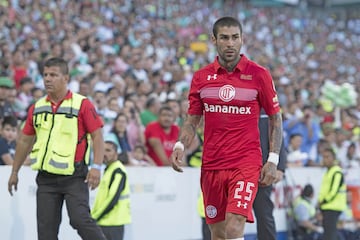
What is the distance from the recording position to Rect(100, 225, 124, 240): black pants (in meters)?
10.6

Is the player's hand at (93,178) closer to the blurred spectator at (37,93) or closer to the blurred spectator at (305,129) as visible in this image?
the blurred spectator at (37,93)

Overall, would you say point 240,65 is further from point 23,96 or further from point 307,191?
point 307,191

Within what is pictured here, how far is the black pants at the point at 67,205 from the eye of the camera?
29.0ft

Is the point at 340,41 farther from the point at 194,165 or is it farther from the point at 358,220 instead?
the point at 194,165

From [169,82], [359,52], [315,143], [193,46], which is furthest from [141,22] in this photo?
[359,52]

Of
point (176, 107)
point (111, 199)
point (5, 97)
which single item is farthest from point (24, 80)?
point (111, 199)

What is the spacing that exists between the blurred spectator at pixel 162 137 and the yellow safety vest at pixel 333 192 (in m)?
2.46

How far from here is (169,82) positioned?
18.4 meters

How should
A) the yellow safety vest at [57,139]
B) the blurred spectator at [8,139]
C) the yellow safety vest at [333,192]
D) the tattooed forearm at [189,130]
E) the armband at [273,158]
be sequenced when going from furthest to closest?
the yellow safety vest at [333,192], the blurred spectator at [8,139], the yellow safety vest at [57,139], the tattooed forearm at [189,130], the armband at [273,158]

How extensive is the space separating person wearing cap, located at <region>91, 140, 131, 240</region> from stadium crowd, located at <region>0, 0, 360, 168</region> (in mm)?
2001

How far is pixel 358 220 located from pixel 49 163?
833 centimetres

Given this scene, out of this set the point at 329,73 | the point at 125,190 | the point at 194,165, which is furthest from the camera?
the point at 329,73

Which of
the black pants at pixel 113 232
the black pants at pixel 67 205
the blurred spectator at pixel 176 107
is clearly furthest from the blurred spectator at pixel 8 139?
the blurred spectator at pixel 176 107

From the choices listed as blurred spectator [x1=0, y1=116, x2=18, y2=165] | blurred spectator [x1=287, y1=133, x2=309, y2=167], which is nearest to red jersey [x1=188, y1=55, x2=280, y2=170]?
blurred spectator [x1=0, y1=116, x2=18, y2=165]
